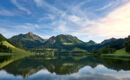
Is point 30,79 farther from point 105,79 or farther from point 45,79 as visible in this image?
point 105,79

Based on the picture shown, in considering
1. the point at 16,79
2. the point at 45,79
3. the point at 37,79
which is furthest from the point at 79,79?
the point at 16,79

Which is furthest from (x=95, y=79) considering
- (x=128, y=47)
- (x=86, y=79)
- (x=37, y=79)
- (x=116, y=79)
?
(x=128, y=47)

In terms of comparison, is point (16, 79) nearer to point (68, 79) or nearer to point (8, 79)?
point (8, 79)

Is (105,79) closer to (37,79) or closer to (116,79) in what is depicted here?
(116,79)

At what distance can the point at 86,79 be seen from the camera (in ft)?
103

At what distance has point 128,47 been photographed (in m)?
163

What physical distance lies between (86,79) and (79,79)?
185 cm

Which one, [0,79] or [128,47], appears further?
[128,47]

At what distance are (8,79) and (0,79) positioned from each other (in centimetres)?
194

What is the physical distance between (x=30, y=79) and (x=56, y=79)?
699 centimetres

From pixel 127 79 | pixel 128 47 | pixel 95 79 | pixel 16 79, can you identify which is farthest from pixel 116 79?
pixel 128 47

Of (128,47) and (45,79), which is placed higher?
(128,47)

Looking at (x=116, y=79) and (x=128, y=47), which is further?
(x=128, y=47)

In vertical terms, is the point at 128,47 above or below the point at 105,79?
above
